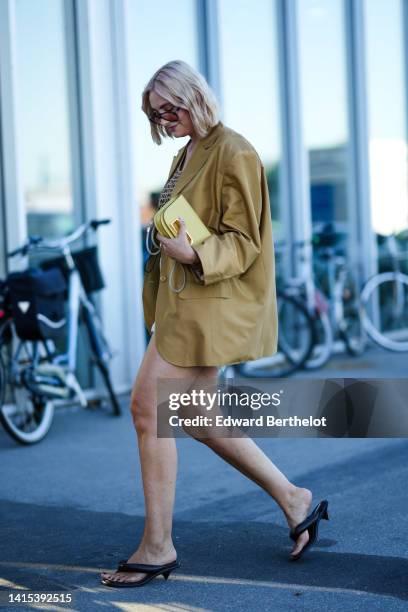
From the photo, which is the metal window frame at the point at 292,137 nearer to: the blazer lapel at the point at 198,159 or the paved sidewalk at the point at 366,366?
the paved sidewalk at the point at 366,366

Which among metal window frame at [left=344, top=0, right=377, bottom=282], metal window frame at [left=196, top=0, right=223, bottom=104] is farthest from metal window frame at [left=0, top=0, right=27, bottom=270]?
metal window frame at [left=344, top=0, right=377, bottom=282]

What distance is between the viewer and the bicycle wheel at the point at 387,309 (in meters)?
9.51

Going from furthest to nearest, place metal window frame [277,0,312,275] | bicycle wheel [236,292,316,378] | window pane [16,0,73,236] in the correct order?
metal window frame [277,0,312,275], bicycle wheel [236,292,316,378], window pane [16,0,73,236]

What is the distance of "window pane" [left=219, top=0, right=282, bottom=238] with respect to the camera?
352 inches

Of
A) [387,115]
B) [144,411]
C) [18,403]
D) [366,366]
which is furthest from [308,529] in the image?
Result: [387,115]

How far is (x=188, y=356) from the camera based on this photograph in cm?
356

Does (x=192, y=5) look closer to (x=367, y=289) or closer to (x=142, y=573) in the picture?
(x=367, y=289)

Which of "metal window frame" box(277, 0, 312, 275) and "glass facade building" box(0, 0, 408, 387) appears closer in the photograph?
"glass facade building" box(0, 0, 408, 387)

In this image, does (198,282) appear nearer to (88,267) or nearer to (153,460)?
(153,460)

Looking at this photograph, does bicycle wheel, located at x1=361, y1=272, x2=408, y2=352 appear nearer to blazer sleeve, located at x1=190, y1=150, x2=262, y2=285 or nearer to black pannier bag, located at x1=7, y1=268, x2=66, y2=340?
black pannier bag, located at x1=7, y1=268, x2=66, y2=340

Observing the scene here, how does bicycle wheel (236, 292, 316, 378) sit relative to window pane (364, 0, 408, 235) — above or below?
below

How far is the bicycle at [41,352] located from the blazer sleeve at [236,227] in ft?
8.99

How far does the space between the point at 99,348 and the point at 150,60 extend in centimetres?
246

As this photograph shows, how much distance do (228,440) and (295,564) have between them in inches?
21.9
